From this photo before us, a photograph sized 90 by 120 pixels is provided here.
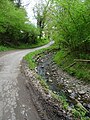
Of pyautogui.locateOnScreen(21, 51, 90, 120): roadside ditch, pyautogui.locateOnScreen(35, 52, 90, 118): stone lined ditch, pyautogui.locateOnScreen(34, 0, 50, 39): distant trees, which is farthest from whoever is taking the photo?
pyautogui.locateOnScreen(34, 0, 50, 39): distant trees

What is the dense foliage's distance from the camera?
25.8 metres

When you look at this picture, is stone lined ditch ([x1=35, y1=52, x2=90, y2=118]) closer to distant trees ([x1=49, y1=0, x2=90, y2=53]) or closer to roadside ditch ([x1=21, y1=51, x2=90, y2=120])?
roadside ditch ([x1=21, y1=51, x2=90, y2=120])

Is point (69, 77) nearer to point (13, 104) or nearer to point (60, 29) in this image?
point (60, 29)

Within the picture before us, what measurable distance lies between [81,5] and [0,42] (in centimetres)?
1719

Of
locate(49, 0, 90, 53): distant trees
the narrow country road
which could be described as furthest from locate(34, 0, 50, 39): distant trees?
the narrow country road

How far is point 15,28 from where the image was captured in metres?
29.2

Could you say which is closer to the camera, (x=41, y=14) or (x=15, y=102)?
(x=15, y=102)

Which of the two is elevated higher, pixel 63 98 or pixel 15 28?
pixel 15 28

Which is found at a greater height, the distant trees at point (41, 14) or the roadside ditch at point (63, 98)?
the distant trees at point (41, 14)

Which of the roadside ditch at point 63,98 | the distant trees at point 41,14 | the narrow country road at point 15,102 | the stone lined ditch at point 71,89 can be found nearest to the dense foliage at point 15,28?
the distant trees at point 41,14

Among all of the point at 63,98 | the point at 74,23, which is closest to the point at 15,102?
the point at 63,98

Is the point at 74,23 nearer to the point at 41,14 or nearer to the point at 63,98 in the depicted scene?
the point at 63,98

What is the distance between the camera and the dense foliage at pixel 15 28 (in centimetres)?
2575

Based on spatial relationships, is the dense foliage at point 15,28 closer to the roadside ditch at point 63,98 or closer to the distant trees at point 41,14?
the distant trees at point 41,14
